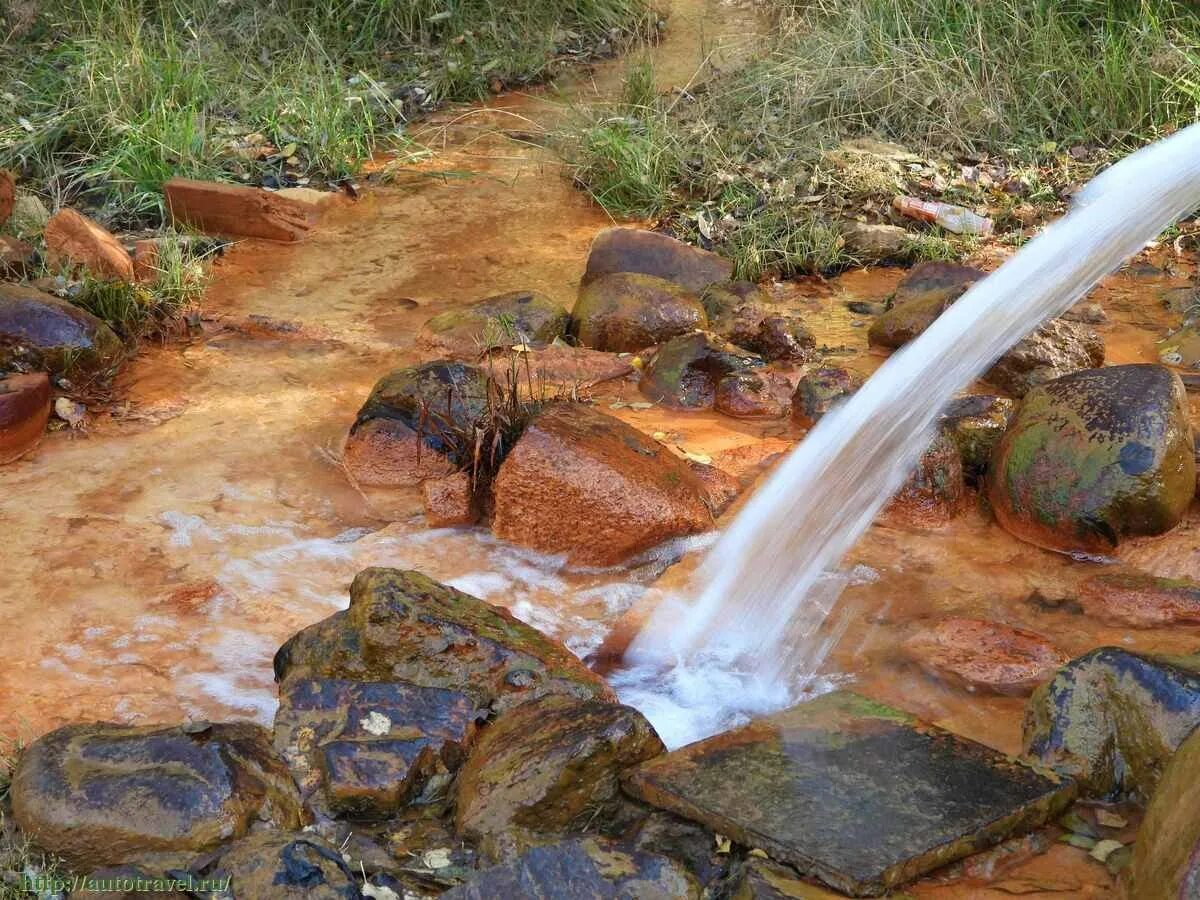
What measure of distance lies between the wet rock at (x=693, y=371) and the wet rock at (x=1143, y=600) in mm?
1711

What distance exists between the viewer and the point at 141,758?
2.90 metres

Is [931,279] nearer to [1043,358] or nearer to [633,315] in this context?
[1043,358]

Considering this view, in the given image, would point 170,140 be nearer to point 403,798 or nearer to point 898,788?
point 403,798

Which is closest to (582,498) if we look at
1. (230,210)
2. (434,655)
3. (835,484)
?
(835,484)

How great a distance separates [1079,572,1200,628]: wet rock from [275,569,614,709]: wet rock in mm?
1401

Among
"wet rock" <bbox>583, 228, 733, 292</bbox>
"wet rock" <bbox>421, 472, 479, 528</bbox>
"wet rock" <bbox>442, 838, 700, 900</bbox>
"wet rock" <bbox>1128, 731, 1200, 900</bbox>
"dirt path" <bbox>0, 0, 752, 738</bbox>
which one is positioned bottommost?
"dirt path" <bbox>0, 0, 752, 738</bbox>

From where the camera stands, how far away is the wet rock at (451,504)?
4.32 metres

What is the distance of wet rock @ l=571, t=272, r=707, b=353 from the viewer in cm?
554

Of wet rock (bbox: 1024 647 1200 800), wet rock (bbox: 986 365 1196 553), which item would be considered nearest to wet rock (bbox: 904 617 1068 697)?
wet rock (bbox: 1024 647 1200 800)

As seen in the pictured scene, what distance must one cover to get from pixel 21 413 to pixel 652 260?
2654mm

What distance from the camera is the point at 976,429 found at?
447cm

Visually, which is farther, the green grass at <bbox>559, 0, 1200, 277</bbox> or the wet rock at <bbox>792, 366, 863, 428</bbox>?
the green grass at <bbox>559, 0, 1200, 277</bbox>

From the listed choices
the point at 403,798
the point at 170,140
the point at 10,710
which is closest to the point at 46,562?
the point at 10,710

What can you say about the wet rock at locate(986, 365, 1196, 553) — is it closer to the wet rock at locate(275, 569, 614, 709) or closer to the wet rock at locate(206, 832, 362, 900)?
the wet rock at locate(275, 569, 614, 709)
